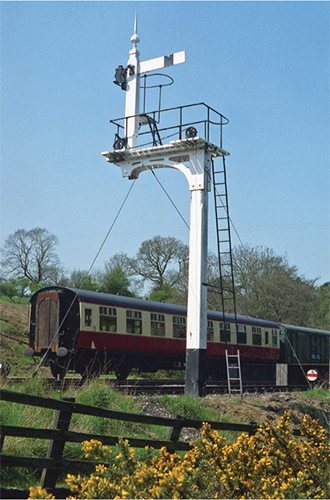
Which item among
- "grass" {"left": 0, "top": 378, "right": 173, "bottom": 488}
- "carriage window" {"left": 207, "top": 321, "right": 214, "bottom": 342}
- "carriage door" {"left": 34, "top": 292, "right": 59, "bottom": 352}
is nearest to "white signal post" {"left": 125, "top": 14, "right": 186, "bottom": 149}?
"carriage door" {"left": 34, "top": 292, "right": 59, "bottom": 352}

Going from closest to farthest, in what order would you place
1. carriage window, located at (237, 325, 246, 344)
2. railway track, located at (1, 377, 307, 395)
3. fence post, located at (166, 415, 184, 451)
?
fence post, located at (166, 415, 184, 451) → railway track, located at (1, 377, 307, 395) → carriage window, located at (237, 325, 246, 344)

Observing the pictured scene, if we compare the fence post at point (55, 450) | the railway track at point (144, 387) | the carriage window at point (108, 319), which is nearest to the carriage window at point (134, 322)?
the carriage window at point (108, 319)

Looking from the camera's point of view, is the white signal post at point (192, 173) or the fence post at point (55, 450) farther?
the white signal post at point (192, 173)

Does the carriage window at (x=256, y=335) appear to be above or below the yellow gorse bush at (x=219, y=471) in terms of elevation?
above

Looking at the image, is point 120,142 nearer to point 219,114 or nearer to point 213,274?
point 219,114

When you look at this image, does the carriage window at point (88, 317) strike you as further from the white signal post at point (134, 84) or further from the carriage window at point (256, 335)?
the carriage window at point (256, 335)

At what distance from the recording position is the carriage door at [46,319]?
1884 cm

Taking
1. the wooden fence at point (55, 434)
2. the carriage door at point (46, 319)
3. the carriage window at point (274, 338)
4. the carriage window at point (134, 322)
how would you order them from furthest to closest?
the carriage window at point (274, 338), the carriage window at point (134, 322), the carriage door at point (46, 319), the wooden fence at point (55, 434)

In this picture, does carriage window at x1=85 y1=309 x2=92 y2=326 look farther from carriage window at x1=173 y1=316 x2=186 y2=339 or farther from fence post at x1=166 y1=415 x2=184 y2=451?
fence post at x1=166 y1=415 x2=184 y2=451

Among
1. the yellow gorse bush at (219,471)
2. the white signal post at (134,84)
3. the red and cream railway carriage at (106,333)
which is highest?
the white signal post at (134,84)

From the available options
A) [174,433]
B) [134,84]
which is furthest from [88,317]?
[174,433]

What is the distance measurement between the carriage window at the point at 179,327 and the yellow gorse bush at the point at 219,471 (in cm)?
1473

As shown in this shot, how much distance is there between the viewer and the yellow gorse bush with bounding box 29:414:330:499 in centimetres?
418

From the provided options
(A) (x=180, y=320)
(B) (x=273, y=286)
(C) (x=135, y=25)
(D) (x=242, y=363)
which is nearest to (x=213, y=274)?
(B) (x=273, y=286)
